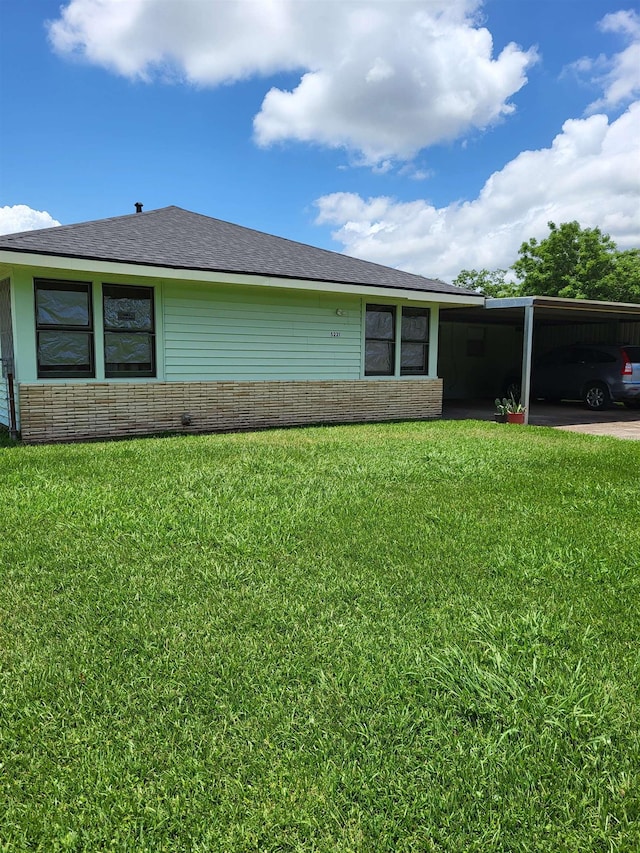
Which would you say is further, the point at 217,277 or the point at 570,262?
the point at 570,262

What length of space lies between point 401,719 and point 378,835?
0.55 m

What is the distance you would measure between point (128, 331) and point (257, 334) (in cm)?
244

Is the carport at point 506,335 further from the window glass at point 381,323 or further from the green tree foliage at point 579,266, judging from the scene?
the green tree foliage at point 579,266

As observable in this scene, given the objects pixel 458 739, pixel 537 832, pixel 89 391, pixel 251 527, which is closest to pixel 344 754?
pixel 458 739

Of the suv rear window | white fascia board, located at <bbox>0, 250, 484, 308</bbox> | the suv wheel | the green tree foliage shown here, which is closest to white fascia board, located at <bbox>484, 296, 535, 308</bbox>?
white fascia board, located at <bbox>0, 250, 484, 308</bbox>

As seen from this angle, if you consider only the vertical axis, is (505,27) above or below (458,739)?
above

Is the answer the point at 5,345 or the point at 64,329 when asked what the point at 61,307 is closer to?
the point at 64,329

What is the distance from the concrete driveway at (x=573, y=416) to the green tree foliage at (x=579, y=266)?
600 inches

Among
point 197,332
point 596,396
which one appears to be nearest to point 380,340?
point 197,332

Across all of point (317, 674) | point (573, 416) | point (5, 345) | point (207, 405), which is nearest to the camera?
point (317, 674)

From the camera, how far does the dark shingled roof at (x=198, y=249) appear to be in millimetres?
8766

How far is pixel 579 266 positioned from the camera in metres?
30.4

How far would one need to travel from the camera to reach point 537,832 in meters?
1.68

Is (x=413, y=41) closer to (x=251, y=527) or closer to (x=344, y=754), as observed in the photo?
(x=251, y=527)
